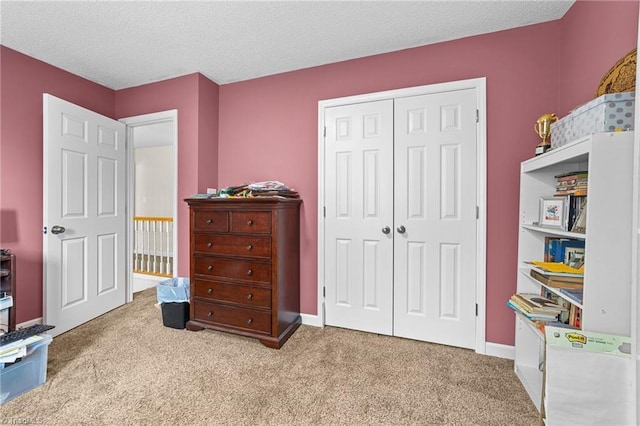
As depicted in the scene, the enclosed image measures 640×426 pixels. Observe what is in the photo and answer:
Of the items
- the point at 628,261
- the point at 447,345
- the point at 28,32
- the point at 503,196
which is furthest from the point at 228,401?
the point at 28,32

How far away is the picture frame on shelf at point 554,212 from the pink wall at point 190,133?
9.08 ft

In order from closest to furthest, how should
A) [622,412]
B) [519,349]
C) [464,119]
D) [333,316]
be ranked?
[622,412] → [519,349] → [464,119] → [333,316]

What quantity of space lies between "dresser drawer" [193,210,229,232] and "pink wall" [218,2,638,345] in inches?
25.4

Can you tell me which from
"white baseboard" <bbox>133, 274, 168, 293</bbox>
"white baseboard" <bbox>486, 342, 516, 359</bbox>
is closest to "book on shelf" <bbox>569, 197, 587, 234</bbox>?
"white baseboard" <bbox>486, 342, 516, 359</bbox>

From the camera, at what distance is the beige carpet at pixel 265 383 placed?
56.6 inches

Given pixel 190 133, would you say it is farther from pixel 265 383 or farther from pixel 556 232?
pixel 556 232

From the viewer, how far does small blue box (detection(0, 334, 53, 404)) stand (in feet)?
5.00

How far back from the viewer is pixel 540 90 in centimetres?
196

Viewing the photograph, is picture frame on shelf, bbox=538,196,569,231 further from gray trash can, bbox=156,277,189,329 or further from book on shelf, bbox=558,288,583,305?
gray trash can, bbox=156,277,189,329

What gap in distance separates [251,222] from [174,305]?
1120 mm

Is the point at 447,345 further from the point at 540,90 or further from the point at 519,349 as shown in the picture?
the point at 540,90

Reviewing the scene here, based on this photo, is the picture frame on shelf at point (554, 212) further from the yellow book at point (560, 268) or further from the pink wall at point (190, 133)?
the pink wall at point (190, 133)

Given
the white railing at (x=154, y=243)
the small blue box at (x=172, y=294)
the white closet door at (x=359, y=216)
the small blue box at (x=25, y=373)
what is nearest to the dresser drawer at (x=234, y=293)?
the small blue box at (x=172, y=294)

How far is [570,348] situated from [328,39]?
7.89 ft
